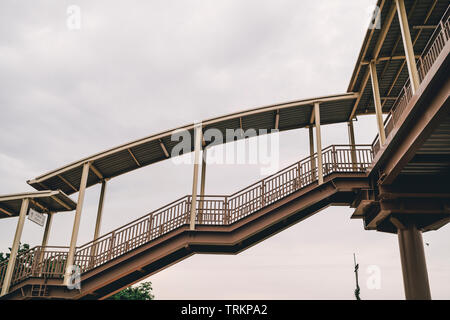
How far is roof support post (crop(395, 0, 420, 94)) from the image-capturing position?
9.00 m

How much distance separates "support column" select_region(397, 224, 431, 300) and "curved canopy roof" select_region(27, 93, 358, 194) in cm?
596

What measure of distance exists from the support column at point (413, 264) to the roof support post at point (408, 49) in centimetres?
594

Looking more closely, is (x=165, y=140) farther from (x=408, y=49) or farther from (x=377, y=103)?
(x=408, y=49)

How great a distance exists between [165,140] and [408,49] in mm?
9180

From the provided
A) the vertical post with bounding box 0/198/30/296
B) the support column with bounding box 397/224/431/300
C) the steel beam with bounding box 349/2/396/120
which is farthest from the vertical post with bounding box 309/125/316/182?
the vertical post with bounding box 0/198/30/296

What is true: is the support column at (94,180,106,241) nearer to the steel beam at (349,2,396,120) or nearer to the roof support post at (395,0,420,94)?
the steel beam at (349,2,396,120)
